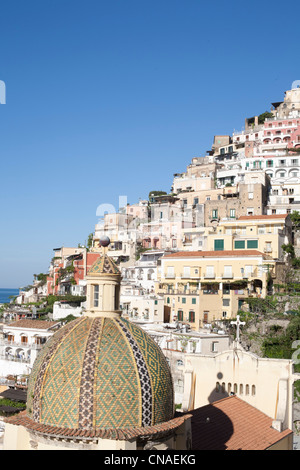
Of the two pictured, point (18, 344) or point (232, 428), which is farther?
Result: point (18, 344)

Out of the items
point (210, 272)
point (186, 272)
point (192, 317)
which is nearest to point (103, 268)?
point (192, 317)

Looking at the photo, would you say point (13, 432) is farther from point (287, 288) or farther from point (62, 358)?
point (287, 288)

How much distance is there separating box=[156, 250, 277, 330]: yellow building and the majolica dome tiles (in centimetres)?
3204

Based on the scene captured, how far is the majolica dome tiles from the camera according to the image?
1367 cm

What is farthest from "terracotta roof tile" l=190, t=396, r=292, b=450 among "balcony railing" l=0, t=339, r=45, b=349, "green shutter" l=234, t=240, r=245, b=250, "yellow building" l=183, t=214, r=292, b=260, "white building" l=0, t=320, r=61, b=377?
"green shutter" l=234, t=240, r=245, b=250

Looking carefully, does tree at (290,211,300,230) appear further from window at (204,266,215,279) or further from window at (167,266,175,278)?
window at (167,266,175,278)

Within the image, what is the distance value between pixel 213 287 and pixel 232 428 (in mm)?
31144

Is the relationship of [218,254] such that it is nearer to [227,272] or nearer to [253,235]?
[227,272]

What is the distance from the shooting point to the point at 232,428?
62.5ft

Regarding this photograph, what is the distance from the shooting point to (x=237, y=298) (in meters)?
47.5

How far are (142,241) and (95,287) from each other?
53437 mm

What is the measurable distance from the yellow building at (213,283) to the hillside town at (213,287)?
87 millimetres

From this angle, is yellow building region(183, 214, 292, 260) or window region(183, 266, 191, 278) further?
yellow building region(183, 214, 292, 260)

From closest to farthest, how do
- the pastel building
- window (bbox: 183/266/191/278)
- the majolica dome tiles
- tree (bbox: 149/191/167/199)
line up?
1. the pastel building
2. the majolica dome tiles
3. window (bbox: 183/266/191/278)
4. tree (bbox: 149/191/167/199)
